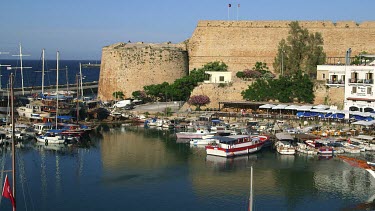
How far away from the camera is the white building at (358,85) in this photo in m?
27.8

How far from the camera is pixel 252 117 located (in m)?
28.7

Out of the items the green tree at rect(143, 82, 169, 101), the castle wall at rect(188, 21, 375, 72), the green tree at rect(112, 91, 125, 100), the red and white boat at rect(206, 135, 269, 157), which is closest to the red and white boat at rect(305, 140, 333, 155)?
the red and white boat at rect(206, 135, 269, 157)

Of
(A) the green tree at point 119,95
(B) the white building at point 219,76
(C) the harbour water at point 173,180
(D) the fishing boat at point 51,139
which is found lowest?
(C) the harbour water at point 173,180

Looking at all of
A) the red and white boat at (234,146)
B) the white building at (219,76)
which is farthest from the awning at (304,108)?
the white building at (219,76)

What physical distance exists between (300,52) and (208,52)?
7.27 metres

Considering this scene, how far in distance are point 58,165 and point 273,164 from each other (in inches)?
297

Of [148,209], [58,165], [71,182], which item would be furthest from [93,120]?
[148,209]

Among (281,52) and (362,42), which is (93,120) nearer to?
(281,52)

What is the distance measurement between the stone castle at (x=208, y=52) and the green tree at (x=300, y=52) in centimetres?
268

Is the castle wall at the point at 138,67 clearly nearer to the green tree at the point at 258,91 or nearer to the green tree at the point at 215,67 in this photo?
the green tree at the point at 215,67

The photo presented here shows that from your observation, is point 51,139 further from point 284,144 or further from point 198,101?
point 198,101

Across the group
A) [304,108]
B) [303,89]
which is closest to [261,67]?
[303,89]

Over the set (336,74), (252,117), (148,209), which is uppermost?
(336,74)

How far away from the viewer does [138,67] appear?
121 feet
